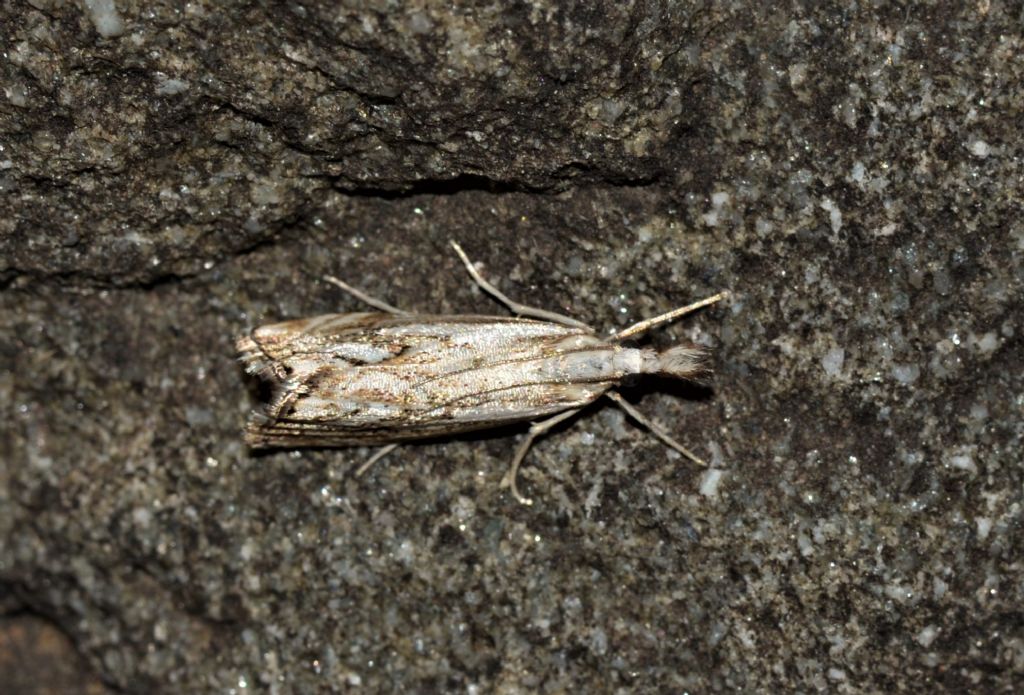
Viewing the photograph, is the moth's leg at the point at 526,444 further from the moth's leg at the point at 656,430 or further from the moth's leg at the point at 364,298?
the moth's leg at the point at 364,298

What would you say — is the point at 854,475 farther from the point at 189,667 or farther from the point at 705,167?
the point at 189,667

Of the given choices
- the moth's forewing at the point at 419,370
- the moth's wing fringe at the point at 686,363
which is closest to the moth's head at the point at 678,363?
the moth's wing fringe at the point at 686,363

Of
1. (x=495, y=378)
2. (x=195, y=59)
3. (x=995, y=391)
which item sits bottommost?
(x=995, y=391)

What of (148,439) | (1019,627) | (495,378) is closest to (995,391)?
(1019,627)

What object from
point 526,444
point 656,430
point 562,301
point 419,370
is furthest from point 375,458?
point 656,430

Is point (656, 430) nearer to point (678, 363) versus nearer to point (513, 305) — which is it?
point (678, 363)

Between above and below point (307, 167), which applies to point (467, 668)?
below

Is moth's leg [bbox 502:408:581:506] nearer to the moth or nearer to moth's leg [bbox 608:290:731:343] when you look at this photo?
the moth
